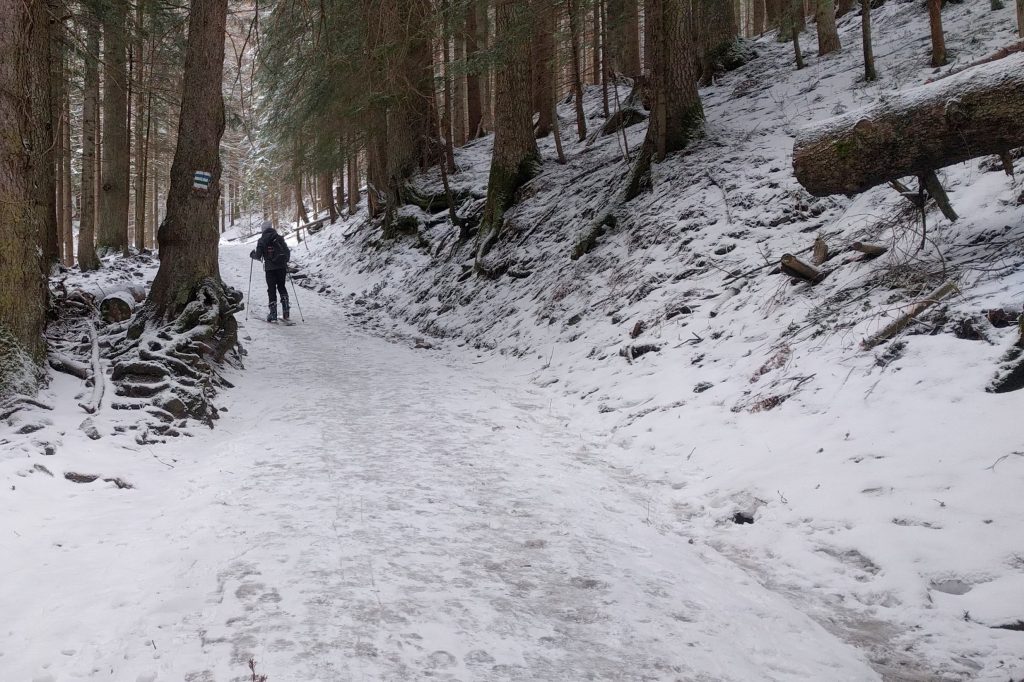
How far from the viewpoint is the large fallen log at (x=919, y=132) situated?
5.13 m

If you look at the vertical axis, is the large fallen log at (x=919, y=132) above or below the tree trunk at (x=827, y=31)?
below

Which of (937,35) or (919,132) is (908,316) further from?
(937,35)

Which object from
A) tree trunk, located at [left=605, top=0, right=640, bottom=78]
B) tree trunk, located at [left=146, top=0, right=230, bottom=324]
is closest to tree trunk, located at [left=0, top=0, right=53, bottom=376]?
tree trunk, located at [left=146, top=0, right=230, bottom=324]

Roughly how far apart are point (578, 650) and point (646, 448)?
121 inches

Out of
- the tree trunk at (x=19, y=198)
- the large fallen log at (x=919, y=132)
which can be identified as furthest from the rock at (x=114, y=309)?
the large fallen log at (x=919, y=132)

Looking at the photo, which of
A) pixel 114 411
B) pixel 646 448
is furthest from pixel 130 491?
pixel 646 448

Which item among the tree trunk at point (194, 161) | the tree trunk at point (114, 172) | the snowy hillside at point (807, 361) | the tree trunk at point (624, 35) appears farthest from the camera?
the tree trunk at point (114, 172)

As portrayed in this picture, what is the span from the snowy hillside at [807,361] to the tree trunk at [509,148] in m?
1.10

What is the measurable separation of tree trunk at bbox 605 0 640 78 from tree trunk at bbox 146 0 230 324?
23.2 ft

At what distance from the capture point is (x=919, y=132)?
18.1ft

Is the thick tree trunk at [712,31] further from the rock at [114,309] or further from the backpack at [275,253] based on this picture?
the rock at [114,309]

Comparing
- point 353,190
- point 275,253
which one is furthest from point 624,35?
point 353,190

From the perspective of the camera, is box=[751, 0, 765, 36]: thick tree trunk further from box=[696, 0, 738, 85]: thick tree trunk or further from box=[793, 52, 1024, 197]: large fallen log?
box=[793, 52, 1024, 197]: large fallen log

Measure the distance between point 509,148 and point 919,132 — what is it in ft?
31.5
